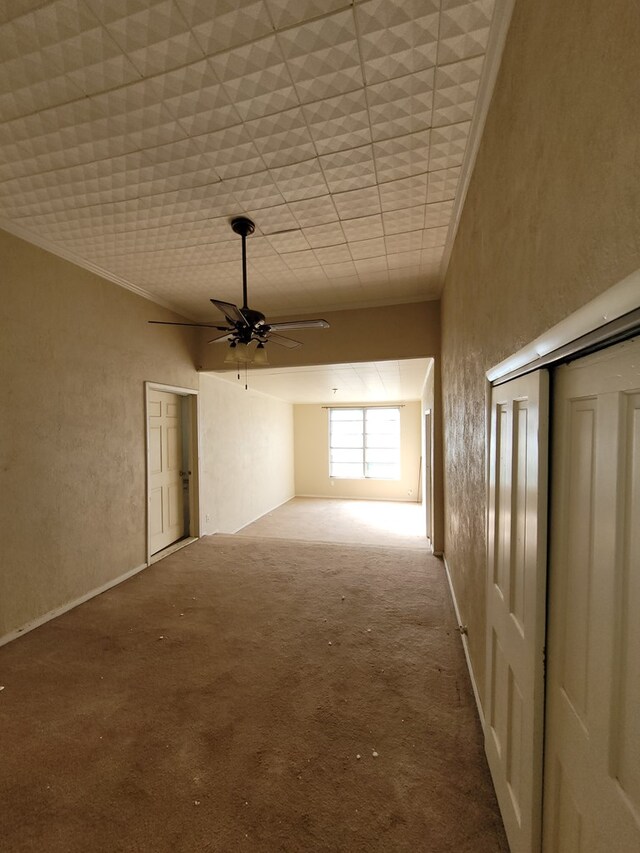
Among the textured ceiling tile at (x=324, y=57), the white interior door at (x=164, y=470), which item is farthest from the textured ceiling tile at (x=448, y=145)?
the white interior door at (x=164, y=470)

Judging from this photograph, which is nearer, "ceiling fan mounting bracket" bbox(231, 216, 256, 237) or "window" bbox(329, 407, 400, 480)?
"ceiling fan mounting bracket" bbox(231, 216, 256, 237)

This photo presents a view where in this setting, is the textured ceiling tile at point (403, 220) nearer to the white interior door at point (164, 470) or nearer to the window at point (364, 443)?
the white interior door at point (164, 470)

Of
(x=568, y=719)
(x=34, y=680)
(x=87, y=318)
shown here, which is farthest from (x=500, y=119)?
(x=34, y=680)

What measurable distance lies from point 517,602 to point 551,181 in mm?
1237

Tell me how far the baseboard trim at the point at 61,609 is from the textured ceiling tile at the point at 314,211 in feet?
11.4

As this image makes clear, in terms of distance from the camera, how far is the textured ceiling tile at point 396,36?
1.19 meters

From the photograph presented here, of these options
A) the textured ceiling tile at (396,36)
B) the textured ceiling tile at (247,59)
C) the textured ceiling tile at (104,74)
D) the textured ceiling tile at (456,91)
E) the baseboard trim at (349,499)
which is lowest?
the baseboard trim at (349,499)

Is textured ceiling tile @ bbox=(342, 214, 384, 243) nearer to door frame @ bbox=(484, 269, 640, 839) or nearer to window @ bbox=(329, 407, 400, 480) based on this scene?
door frame @ bbox=(484, 269, 640, 839)

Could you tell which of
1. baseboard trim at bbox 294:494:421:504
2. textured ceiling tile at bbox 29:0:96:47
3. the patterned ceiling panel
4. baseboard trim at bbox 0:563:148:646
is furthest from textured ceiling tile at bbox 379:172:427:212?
baseboard trim at bbox 294:494:421:504

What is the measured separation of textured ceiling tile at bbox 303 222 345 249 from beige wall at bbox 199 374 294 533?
2.61 meters

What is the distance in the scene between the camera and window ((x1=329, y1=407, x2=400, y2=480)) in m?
9.10

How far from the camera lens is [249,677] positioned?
2016 mm

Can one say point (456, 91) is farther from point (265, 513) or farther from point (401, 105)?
point (265, 513)

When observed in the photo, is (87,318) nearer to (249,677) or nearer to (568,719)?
(249,677)
